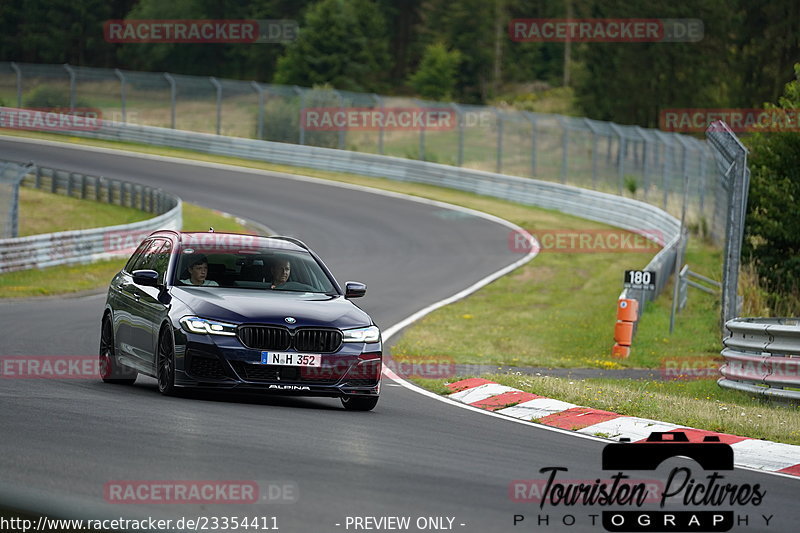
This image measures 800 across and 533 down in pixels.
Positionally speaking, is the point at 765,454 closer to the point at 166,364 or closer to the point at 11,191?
the point at 166,364

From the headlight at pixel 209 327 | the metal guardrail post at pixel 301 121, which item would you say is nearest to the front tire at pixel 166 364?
the headlight at pixel 209 327

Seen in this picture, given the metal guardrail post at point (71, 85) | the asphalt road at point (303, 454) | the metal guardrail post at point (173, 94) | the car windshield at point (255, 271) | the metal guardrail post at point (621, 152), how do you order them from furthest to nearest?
the metal guardrail post at point (71, 85) < the metal guardrail post at point (173, 94) < the metal guardrail post at point (621, 152) < the car windshield at point (255, 271) < the asphalt road at point (303, 454)

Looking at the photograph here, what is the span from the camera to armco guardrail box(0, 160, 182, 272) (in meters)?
27.1

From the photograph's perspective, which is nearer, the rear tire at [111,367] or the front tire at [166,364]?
the front tire at [166,364]

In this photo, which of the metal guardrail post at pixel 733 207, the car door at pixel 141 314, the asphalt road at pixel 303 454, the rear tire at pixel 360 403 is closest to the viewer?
the asphalt road at pixel 303 454

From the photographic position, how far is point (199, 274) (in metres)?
12.3

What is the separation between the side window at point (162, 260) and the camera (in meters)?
12.5

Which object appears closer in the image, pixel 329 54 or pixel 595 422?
pixel 595 422

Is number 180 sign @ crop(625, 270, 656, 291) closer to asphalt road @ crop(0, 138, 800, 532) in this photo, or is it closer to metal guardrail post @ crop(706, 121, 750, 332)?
metal guardrail post @ crop(706, 121, 750, 332)

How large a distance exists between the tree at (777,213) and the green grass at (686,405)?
894 cm

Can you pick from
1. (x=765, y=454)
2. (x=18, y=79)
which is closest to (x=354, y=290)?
(x=765, y=454)

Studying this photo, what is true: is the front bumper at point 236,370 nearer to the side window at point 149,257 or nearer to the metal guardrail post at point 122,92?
the side window at point 149,257

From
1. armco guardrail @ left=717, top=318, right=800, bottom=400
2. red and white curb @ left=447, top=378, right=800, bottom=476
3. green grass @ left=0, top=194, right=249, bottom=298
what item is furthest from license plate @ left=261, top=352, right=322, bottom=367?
green grass @ left=0, top=194, right=249, bottom=298

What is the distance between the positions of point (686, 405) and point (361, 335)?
3.63 meters
